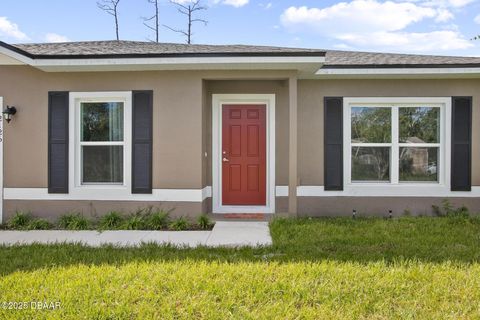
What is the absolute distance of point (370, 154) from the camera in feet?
24.3

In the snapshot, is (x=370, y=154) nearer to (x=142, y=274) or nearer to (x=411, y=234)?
(x=411, y=234)

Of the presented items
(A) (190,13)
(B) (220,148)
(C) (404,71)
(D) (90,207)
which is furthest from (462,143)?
(A) (190,13)

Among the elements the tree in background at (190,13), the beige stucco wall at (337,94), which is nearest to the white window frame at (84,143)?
the beige stucco wall at (337,94)

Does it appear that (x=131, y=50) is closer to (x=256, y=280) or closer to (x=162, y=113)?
(x=162, y=113)

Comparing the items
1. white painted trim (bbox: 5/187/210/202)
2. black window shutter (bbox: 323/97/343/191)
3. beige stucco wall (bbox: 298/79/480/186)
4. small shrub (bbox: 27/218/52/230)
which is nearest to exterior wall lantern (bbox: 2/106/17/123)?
white painted trim (bbox: 5/187/210/202)

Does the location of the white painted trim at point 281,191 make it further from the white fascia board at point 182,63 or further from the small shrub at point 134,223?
the small shrub at point 134,223

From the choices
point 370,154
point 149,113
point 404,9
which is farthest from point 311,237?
point 404,9

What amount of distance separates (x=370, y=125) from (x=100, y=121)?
17.0 ft

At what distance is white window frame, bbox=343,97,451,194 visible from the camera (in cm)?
717

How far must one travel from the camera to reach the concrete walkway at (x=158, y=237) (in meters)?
5.20

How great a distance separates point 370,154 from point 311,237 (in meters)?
2.91

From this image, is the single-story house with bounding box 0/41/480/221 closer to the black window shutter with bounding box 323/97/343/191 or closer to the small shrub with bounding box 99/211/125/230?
the black window shutter with bounding box 323/97/343/191

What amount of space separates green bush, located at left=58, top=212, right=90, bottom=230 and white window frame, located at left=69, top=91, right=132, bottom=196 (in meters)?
0.48

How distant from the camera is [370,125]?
7.39 meters
